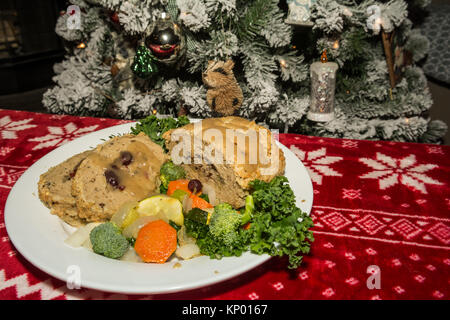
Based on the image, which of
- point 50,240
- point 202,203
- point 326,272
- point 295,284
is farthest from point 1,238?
point 326,272

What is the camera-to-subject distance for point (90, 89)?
370cm

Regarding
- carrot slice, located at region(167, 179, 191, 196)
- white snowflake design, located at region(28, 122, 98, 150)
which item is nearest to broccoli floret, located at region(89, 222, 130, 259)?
carrot slice, located at region(167, 179, 191, 196)

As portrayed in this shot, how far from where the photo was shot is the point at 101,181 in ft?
6.61

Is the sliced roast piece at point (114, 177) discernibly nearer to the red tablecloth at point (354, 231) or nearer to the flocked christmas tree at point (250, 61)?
the red tablecloth at point (354, 231)

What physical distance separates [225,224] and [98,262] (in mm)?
600

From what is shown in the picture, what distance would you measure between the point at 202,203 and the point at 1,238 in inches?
44.5

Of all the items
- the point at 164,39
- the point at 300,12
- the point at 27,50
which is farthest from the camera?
the point at 27,50

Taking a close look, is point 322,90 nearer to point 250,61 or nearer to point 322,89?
point 322,89

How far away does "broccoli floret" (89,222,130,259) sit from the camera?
5.41 feet

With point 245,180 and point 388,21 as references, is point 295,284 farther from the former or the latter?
point 388,21

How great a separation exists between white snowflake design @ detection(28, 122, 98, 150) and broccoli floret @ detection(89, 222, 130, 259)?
1.61 metres

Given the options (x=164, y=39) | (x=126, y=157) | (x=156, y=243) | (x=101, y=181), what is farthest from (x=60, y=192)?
(x=164, y=39)

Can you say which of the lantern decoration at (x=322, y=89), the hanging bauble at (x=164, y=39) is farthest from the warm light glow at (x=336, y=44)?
the hanging bauble at (x=164, y=39)

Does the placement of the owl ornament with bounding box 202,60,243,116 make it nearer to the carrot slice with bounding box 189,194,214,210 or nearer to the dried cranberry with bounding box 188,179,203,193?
the dried cranberry with bounding box 188,179,203,193
